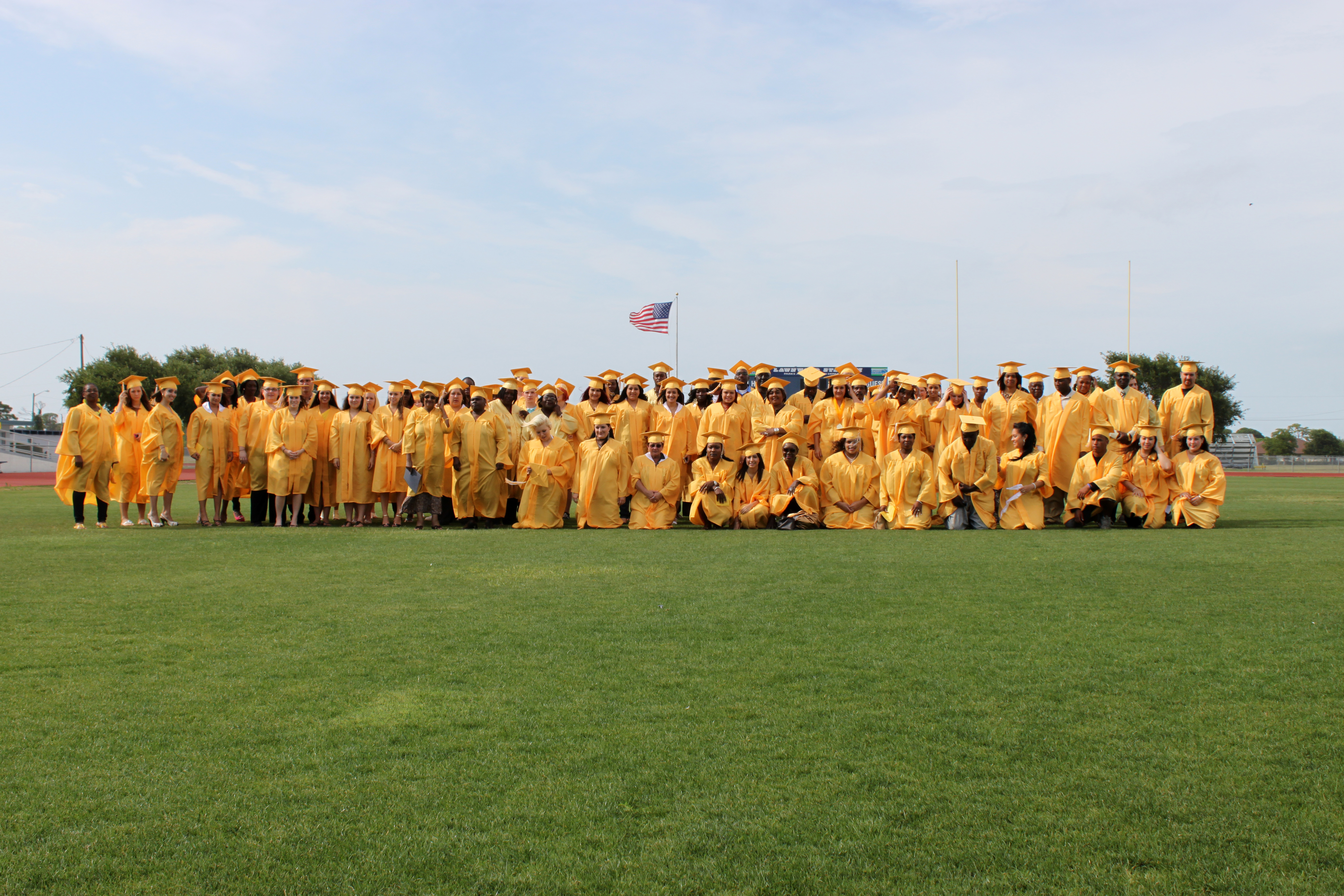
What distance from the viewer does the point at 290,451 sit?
12508 millimetres

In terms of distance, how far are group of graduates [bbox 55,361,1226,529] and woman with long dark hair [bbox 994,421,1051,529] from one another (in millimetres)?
27

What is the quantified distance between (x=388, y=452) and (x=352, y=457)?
45 cm

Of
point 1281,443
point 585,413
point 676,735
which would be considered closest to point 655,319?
point 585,413

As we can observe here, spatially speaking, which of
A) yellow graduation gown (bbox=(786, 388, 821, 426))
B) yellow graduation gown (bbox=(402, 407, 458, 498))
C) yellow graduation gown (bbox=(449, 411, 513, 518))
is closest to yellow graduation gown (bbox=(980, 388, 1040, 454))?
yellow graduation gown (bbox=(786, 388, 821, 426))

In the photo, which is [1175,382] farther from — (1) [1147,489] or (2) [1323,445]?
(2) [1323,445]

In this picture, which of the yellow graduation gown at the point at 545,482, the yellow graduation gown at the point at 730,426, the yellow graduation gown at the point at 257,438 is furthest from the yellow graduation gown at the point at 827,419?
the yellow graduation gown at the point at 257,438

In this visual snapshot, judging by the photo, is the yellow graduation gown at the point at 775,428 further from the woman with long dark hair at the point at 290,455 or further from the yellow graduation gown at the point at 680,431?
the woman with long dark hair at the point at 290,455

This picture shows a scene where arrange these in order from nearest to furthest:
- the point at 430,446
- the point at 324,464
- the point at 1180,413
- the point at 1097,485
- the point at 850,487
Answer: the point at 1097,485
the point at 850,487
the point at 430,446
the point at 1180,413
the point at 324,464

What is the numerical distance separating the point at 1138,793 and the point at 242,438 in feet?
39.3

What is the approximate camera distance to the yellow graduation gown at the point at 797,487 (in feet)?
40.3

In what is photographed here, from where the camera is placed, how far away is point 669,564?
8.51 meters

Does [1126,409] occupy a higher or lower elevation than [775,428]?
higher

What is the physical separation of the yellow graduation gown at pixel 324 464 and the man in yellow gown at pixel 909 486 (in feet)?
23.5

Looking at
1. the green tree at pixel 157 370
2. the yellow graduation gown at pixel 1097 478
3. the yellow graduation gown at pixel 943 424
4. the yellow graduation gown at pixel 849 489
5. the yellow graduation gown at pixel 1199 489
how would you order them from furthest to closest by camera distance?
the green tree at pixel 157 370 → the yellow graduation gown at pixel 943 424 → the yellow graduation gown at pixel 849 489 → the yellow graduation gown at pixel 1097 478 → the yellow graduation gown at pixel 1199 489
